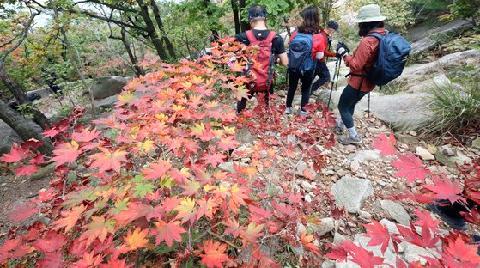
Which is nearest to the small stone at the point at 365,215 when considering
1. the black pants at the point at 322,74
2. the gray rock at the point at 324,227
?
the gray rock at the point at 324,227

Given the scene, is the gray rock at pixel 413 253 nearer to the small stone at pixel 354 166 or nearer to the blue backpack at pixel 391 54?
the small stone at pixel 354 166

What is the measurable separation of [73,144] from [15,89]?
5.28 meters

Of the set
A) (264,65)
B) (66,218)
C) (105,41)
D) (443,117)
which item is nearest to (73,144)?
(66,218)

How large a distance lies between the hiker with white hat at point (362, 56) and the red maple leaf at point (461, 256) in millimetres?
2747

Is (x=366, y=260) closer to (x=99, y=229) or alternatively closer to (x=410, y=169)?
(x=410, y=169)

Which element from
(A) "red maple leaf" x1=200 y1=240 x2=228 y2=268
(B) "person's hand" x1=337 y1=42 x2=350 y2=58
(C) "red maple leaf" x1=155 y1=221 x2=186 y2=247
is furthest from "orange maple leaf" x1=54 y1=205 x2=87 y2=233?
(B) "person's hand" x1=337 y1=42 x2=350 y2=58

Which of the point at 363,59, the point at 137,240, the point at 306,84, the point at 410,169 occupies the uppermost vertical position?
the point at 363,59

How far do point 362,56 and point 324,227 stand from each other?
6.80 ft

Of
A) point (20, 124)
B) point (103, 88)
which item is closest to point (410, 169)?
point (20, 124)

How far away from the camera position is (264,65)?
13.5 feet

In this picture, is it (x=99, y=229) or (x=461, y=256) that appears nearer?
(x=461, y=256)

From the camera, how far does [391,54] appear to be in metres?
3.33

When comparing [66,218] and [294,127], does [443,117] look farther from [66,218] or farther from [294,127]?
[66,218]

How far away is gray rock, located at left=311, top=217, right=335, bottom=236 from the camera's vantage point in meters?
2.84
